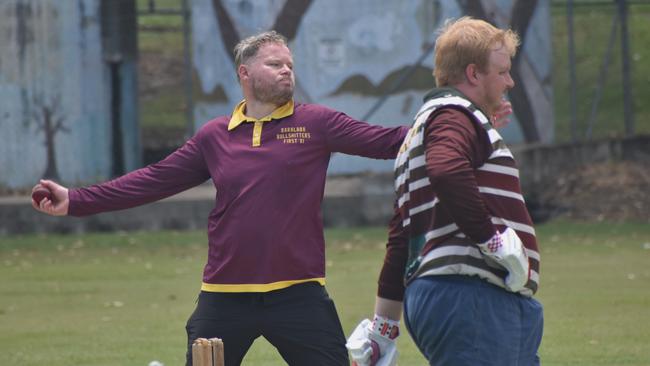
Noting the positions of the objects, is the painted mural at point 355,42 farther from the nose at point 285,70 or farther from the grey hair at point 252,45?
the nose at point 285,70

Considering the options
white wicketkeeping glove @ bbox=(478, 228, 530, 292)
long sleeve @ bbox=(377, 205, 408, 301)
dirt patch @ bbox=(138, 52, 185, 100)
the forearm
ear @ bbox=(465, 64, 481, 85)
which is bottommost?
dirt patch @ bbox=(138, 52, 185, 100)

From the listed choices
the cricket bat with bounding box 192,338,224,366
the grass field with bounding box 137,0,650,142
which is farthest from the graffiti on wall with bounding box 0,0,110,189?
the cricket bat with bounding box 192,338,224,366

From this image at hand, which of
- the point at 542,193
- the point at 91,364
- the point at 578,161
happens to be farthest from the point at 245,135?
the point at 578,161

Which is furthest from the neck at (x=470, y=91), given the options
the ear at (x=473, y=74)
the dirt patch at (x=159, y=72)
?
the dirt patch at (x=159, y=72)

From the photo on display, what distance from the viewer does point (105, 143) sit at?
2308 centimetres

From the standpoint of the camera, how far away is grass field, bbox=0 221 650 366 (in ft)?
34.2

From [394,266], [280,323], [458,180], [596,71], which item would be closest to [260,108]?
[280,323]

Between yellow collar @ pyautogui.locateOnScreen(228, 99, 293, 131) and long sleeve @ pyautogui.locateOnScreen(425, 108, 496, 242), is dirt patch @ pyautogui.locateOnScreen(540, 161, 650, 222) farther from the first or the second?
long sleeve @ pyautogui.locateOnScreen(425, 108, 496, 242)

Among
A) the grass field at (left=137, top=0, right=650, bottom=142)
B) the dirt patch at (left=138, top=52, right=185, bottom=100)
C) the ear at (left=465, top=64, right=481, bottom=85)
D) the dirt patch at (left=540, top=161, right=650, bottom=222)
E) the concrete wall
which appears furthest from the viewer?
the dirt patch at (left=138, top=52, right=185, bottom=100)

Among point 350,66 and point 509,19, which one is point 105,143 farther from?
point 509,19

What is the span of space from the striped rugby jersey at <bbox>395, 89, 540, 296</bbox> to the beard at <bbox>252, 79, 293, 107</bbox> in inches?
51.1

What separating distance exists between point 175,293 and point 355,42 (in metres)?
9.22

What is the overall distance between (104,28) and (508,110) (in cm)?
1795

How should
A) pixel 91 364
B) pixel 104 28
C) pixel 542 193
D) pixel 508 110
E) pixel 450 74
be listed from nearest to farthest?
pixel 450 74 → pixel 508 110 → pixel 91 364 → pixel 542 193 → pixel 104 28
